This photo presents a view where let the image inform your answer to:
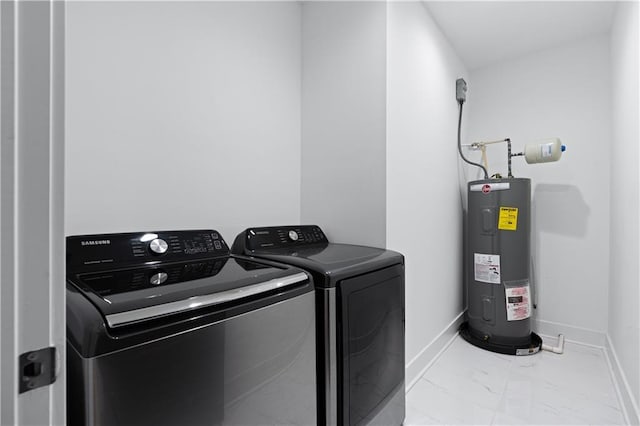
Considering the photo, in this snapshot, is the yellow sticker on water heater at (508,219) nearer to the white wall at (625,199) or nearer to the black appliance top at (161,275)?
the white wall at (625,199)

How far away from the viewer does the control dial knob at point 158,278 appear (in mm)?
787

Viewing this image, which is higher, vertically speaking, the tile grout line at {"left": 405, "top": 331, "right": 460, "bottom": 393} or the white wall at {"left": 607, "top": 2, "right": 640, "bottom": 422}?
the white wall at {"left": 607, "top": 2, "right": 640, "bottom": 422}

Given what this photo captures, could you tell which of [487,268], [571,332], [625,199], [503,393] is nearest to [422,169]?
[487,268]

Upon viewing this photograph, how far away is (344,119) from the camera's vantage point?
1.69 meters

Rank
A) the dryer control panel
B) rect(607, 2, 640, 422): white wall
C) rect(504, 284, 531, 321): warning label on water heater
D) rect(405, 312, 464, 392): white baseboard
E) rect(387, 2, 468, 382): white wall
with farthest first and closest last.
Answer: rect(504, 284, 531, 321): warning label on water heater → rect(405, 312, 464, 392): white baseboard → rect(387, 2, 468, 382): white wall → rect(607, 2, 640, 422): white wall → the dryer control panel

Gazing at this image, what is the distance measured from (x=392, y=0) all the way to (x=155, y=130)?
132 cm

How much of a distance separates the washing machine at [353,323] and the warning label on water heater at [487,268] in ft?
4.02

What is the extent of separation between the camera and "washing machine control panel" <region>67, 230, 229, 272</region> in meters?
0.91

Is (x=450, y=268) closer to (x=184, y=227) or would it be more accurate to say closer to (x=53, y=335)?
(x=184, y=227)

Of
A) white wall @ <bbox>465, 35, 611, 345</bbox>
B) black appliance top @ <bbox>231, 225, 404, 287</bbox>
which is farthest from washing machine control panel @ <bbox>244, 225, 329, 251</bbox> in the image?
white wall @ <bbox>465, 35, 611, 345</bbox>

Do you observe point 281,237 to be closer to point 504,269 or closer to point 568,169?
point 504,269

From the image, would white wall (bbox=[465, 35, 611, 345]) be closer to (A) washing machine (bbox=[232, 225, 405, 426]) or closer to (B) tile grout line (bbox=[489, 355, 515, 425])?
(B) tile grout line (bbox=[489, 355, 515, 425])

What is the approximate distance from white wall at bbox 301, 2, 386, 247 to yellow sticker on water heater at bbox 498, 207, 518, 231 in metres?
1.24

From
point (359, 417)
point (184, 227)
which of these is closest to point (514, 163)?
point (359, 417)
